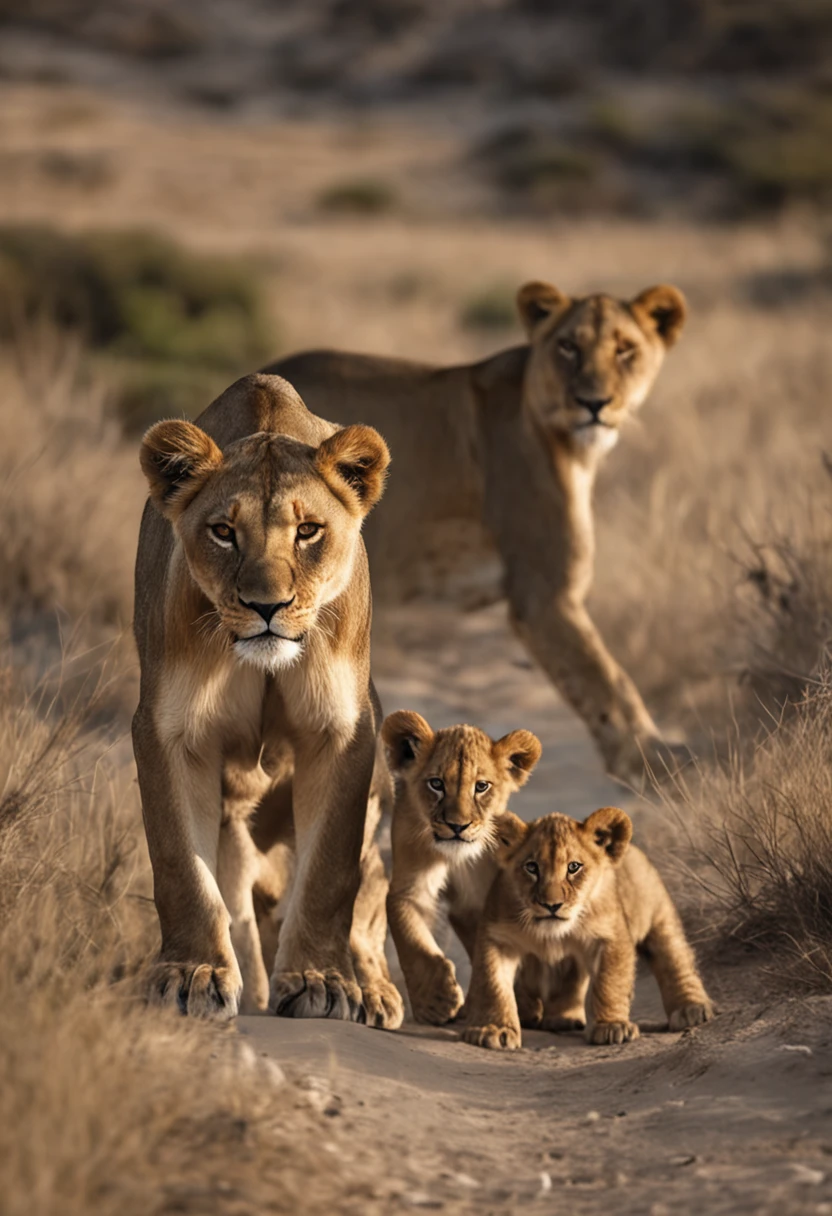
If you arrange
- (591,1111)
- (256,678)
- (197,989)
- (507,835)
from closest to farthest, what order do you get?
(591,1111) < (197,989) < (256,678) < (507,835)

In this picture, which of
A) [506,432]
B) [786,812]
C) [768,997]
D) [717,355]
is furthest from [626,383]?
[717,355]

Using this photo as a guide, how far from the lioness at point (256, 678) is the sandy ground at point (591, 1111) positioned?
271mm

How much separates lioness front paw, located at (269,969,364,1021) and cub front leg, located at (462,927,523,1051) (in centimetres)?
43

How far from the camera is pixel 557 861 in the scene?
4879 mm

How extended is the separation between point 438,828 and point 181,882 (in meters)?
0.93

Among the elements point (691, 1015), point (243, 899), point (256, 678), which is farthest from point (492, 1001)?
point (256, 678)

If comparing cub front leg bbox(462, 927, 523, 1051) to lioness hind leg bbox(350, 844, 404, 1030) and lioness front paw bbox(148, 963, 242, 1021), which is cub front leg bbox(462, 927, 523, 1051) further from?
lioness front paw bbox(148, 963, 242, 1021)

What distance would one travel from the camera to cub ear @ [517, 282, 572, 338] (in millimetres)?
7930

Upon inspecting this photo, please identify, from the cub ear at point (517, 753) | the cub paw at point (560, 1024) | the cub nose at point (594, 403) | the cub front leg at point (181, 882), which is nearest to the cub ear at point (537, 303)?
the cub nose at point (594, 403)

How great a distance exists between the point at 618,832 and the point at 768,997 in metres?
0.59

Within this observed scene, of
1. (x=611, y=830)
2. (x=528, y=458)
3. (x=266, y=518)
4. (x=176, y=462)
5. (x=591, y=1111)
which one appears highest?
(x=528, y=458)

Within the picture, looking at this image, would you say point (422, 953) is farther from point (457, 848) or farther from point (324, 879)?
point (324, 879)

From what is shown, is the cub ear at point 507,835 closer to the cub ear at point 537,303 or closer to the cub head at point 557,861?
the cub head at point 557,861

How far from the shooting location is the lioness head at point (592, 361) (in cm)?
756
